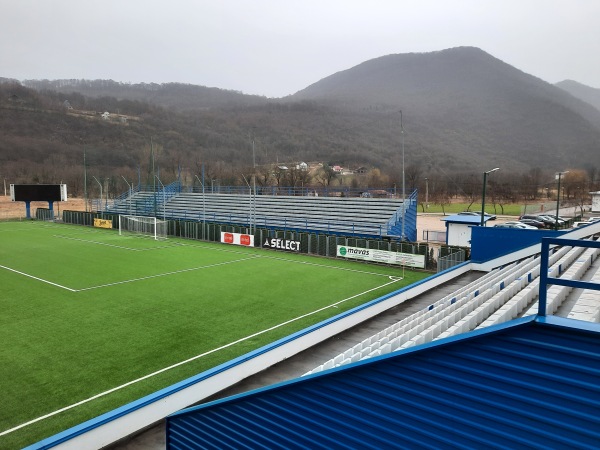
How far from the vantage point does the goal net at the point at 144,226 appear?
38.9 meters

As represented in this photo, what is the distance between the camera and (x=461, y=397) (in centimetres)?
425

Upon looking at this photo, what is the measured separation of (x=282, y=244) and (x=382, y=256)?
27.7ft

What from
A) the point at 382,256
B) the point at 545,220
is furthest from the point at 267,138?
the point at 382,256

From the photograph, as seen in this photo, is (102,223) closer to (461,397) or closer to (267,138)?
(461,397)

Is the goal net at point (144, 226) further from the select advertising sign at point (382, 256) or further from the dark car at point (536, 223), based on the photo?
the dark car at point (536, 223)

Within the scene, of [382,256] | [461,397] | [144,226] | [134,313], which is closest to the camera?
[461,397]

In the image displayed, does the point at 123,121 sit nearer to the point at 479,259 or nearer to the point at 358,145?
the point at 358,145

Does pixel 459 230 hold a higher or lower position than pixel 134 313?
higher

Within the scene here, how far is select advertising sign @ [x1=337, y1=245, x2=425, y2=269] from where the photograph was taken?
82.1 ft

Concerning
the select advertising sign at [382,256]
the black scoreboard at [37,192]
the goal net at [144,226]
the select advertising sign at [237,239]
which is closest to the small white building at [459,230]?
the select advertising sign at [382,256]

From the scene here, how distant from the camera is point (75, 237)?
3872 cm

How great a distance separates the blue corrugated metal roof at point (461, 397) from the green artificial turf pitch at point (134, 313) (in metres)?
6.39

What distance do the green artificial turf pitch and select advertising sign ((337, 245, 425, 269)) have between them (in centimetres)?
83

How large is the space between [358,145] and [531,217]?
4121 inches
